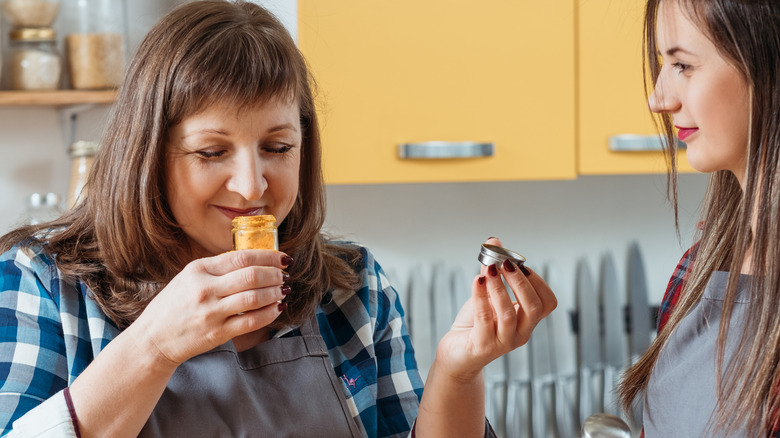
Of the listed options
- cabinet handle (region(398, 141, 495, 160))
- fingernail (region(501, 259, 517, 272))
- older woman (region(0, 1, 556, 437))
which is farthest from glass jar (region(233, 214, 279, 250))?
cabinet handle (region(398, 141, 495, 160))

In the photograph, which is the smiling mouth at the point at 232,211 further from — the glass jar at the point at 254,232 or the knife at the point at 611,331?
the knife at the point at 611,331

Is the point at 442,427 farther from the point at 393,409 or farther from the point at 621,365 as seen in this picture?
the point at 621,365

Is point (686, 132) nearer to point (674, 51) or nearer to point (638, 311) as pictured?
point (674, 51)

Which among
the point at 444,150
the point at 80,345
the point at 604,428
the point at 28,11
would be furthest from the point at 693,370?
the point at 28,11

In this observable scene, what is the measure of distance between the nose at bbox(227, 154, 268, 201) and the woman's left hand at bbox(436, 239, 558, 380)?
27 centimetres

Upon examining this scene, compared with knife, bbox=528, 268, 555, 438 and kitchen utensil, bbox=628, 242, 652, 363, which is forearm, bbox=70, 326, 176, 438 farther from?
kitchen utensil, bbox=628, 242, 652, 363

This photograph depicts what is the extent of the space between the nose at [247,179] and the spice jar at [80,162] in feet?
2.56

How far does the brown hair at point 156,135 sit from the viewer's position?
37.1 inches

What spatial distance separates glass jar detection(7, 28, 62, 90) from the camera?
4.98 feet

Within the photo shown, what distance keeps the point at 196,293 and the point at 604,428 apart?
45 centimetres

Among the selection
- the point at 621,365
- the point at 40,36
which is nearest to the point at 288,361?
the point at 40,36

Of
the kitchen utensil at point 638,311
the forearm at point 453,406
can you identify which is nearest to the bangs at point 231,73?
the forearm at point 453,406

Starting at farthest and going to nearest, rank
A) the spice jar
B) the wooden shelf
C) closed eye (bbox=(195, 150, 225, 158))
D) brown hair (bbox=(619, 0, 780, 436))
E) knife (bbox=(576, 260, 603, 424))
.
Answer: knife (bbox=(576, 260, 603, 424)) → the spice jar → the wooden shelf → closed eye (bbox=(195, 150, 225, 158)) → brown hair (bbox=(619, 0, 780, 436))

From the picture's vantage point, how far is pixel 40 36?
152 cm
